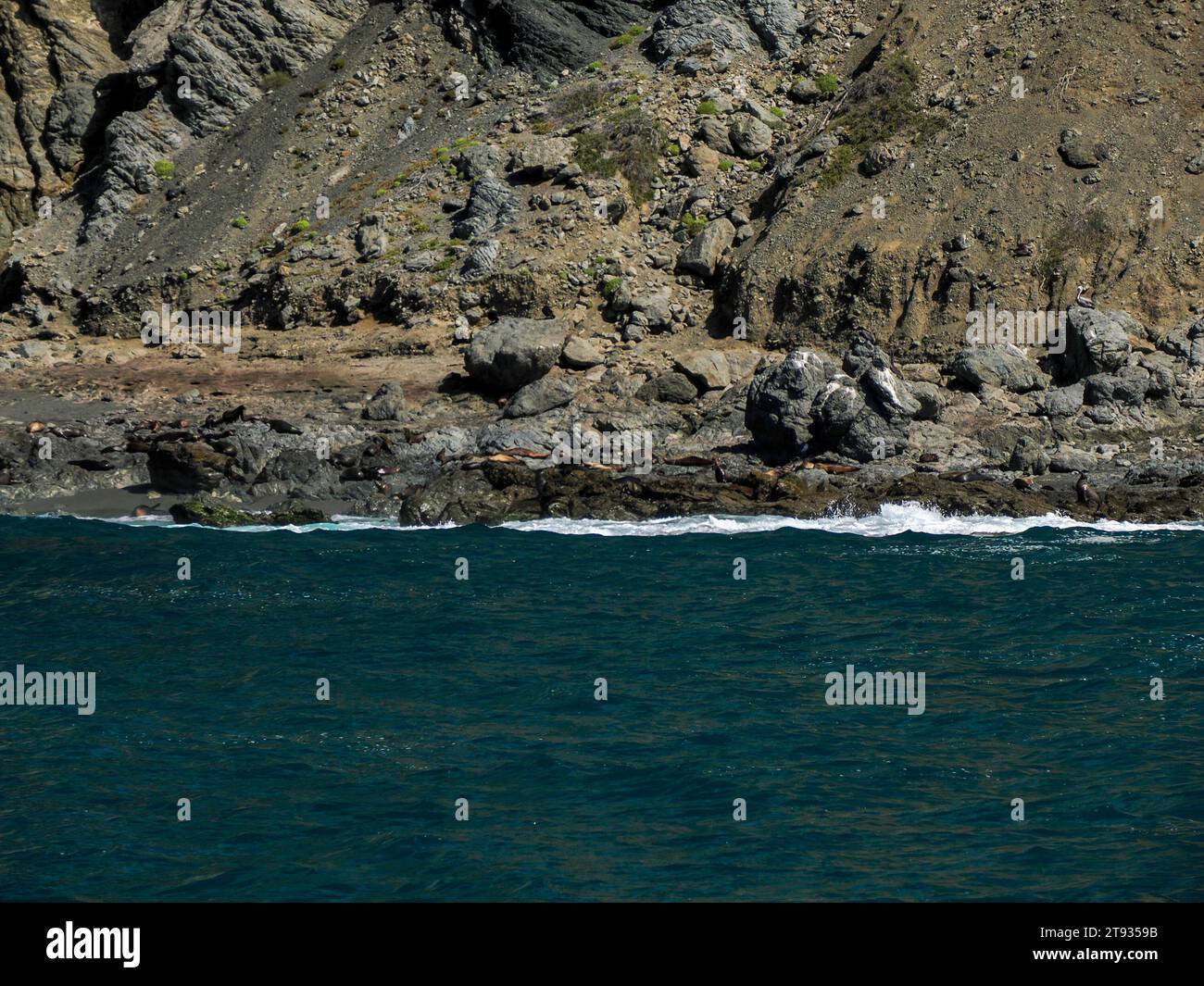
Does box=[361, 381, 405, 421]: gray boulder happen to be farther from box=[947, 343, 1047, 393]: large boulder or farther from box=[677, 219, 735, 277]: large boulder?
box=[947, 343, 1047, 393]: large boulder

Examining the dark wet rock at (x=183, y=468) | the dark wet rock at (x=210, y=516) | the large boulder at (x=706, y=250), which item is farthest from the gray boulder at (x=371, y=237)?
the dark wet rock at (x=210, y=516)

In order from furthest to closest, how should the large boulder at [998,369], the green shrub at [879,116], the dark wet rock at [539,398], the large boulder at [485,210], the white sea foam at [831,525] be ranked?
the large boulder at [485,210], the green shrub at [879,116], the dark wet rock at [539,398], the large boulder at [998,369], the white sea foam at [831,525]

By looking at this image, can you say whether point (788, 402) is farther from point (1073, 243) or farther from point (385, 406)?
point (1073, 243)

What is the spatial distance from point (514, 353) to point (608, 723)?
86.0 feet

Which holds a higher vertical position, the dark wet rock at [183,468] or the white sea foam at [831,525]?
the dark wet rock at [183,468]

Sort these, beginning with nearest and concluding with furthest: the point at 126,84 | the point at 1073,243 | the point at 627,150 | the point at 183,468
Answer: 1. the point at 183,468
2. the point at 1073,243
3. the point at 627,150
4. the point at 126,84

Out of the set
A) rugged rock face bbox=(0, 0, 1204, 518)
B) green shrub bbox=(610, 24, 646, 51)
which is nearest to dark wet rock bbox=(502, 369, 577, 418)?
rugged rock face bbox=(0, 0, 1204, 518)

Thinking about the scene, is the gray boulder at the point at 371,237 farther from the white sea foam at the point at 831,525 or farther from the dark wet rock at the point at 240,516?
the white sea foam at the point at 831,525

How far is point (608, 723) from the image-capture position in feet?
71.6

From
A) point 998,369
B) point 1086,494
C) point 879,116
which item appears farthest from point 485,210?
point 1086,494

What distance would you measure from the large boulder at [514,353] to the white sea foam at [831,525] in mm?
10096

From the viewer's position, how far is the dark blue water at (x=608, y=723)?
656 inches

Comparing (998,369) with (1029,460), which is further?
(998,369)

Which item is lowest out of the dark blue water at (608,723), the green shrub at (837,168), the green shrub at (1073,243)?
the dark blue water at (608,723)
